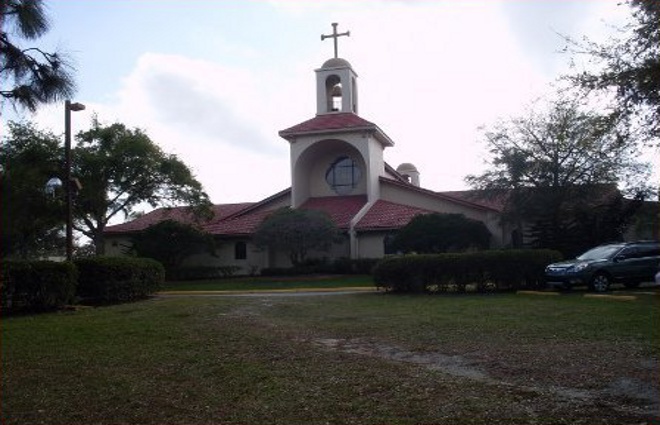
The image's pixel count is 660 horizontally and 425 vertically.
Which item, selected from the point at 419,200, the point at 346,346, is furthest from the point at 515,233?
the point at 346,346

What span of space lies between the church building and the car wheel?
49.0 ft

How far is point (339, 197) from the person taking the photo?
39625 mm

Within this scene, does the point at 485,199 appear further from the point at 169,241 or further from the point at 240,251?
the point at 169,241

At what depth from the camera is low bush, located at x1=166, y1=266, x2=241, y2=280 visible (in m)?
35.8

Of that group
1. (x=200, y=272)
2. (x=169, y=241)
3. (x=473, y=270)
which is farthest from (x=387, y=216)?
(x=473, y=270)

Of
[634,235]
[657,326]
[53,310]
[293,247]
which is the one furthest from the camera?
[634,235]

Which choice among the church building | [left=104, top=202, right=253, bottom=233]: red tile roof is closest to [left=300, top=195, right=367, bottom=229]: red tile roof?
the church building

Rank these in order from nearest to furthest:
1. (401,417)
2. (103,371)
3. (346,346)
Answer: (401,417)
(103,371)
(346,346)

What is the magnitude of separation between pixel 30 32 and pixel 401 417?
6.78 m

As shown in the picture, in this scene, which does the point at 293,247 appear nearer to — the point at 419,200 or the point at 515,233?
the point at 419,200

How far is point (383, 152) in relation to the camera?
41781 mm

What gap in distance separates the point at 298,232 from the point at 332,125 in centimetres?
803

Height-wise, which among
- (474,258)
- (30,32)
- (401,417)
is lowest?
(401,417)

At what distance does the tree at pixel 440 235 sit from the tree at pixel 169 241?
10903mm
